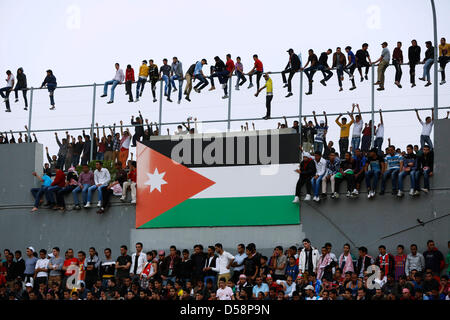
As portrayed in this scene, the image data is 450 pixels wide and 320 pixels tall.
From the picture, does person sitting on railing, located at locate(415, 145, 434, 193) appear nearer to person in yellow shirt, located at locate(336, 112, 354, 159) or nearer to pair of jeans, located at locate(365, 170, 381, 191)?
pair of jeans, located at locate(365, 170, 381, 191)

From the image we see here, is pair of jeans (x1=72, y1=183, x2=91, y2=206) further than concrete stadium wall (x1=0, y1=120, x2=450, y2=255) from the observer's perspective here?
Yes

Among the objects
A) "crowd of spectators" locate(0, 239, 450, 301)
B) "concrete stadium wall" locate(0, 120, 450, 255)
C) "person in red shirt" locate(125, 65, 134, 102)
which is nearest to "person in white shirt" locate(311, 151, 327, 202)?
"concrete stadium wall" locate(0, 120, 450, 255)

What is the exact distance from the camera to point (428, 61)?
2750 cm

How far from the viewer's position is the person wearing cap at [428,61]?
27.5m

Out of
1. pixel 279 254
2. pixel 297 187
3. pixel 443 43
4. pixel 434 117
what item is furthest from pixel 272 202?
pixel 443 43

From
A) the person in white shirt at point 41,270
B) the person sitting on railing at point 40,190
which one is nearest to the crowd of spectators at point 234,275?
the person in white shirt at point 41,270

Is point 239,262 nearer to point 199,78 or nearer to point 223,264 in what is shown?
point 223,264

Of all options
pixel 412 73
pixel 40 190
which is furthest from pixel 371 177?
pixel 40 190

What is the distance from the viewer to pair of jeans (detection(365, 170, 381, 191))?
2586 cm

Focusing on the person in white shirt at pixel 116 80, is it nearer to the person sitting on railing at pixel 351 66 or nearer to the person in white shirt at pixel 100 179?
the person in white shirt at pixel 100 179

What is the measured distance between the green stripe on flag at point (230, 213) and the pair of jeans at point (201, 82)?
4.06 m

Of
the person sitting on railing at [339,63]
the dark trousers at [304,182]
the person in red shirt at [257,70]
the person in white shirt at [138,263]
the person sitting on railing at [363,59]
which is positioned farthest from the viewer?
the person in red shirt at [257,70]

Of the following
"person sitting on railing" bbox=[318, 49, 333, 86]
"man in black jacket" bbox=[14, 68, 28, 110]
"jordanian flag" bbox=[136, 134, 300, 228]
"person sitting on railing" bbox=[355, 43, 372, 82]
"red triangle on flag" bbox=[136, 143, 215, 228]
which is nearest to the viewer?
"jordanian flag" bbox=[136, 134, 300, 228]

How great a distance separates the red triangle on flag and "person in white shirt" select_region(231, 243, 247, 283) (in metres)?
3.67
